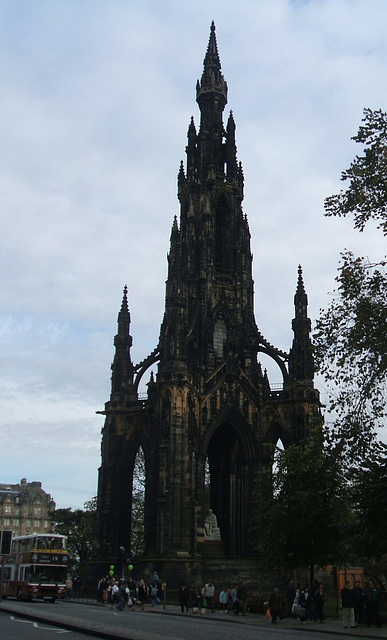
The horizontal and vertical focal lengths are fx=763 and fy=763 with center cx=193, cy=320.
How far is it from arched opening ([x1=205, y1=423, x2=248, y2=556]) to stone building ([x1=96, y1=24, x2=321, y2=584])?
80 millimetres

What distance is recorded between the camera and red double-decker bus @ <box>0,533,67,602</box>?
36.2 metres

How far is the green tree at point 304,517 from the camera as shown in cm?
3516

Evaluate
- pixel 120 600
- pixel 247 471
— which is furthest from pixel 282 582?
pixel 120 600

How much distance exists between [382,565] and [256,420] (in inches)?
688

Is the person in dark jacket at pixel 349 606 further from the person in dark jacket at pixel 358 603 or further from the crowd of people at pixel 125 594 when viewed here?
the crowd of people at pixel 125 594

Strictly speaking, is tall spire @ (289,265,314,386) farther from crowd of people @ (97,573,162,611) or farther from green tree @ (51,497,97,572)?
green tree @ (51,497,97,572)

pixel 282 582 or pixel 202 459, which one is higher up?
pixel 202 459

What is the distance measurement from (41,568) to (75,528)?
42865mm

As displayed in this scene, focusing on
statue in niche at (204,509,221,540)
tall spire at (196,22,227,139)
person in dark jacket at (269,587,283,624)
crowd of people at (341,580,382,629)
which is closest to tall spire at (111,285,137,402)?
statue in niche at (204,509,221,540)

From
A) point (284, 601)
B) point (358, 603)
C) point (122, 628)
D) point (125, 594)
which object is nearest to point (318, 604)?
point (358, 603)

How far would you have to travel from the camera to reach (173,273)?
54594mm

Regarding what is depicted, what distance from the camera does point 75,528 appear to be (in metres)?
77.8

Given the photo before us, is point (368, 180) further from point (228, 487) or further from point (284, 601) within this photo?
point (228, 487)

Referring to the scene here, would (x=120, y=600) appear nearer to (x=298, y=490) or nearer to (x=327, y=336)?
(x=298, y=490)
